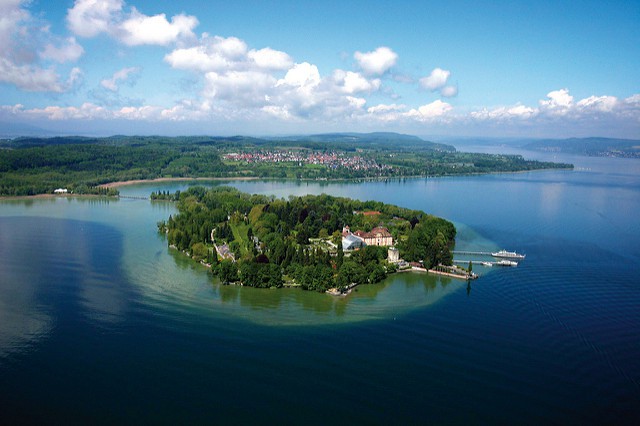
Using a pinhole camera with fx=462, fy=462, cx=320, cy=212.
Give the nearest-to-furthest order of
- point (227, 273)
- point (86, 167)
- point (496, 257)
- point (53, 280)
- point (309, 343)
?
point (309, 343) < point (53, 280) < point (227, 273) < point (496, 257) < point (86, 167)

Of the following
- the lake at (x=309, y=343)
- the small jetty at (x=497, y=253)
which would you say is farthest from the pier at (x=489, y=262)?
the small jetty at (x=497, y=253)

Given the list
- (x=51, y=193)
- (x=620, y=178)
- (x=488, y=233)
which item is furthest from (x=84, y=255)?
(x=620, y=178)

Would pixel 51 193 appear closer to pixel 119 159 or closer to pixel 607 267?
pixel 119 159

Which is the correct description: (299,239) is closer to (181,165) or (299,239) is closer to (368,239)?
(368,239)

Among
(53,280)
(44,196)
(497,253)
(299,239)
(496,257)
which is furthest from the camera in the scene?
(44,196)

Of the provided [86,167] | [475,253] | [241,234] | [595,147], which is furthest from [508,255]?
[595,147]

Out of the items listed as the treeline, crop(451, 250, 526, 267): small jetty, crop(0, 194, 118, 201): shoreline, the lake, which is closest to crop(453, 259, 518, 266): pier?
crop(451, 250, 526, 267): small jetty

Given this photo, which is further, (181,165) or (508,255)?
(181,165)
